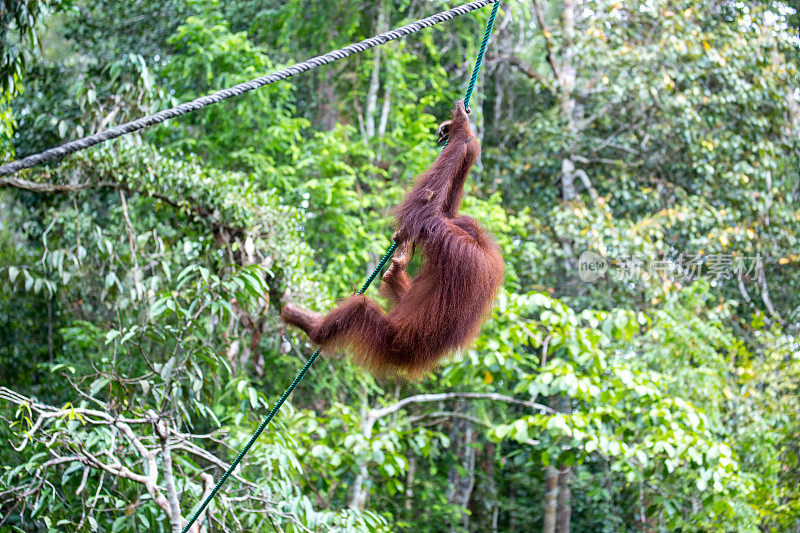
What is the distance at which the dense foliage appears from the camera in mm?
3391

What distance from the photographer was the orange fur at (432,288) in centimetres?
248

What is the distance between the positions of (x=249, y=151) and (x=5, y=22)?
94.1 inches

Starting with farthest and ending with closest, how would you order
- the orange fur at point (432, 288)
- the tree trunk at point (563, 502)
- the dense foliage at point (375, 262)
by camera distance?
the tree trunk at point (563, 502), the dense foliage at point (375, 262), the orange fur at point (432, 288)

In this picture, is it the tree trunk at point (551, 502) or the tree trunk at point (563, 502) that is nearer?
the tree trunk at point (551, 502)

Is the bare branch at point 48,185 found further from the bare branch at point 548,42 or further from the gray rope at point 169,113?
the bare branch at point 548,42

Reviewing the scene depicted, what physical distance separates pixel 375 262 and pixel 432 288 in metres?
3.21

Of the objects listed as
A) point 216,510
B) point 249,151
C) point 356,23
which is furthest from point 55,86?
point 216,510

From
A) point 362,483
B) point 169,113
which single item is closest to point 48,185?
point 169,113

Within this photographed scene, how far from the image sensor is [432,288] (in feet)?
8.37

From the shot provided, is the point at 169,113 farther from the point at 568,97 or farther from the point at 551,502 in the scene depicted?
the point at 568,97

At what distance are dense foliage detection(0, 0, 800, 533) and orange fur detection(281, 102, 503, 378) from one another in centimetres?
70

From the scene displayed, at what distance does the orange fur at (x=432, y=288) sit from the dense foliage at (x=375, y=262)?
2.30 ft

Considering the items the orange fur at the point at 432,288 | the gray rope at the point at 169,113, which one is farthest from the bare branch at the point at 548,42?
the gray rope at the point at 169,113

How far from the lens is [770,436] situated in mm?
5102
